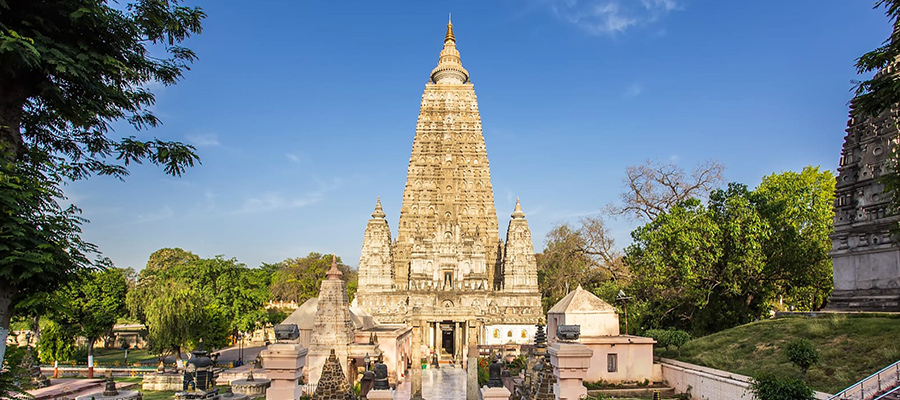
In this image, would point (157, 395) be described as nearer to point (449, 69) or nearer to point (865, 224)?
point (865, 224)

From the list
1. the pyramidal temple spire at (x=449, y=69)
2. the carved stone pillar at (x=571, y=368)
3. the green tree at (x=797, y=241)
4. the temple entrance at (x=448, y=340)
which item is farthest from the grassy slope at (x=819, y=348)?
the pyramidal temple spire at (x=449, y=69)

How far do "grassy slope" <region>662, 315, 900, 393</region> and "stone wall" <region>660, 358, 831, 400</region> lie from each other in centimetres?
60

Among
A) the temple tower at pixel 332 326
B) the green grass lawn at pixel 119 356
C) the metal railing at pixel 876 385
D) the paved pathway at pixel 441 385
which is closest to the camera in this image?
the metal railing at pixel 876 385

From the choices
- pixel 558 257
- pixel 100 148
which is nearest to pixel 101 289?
pixel 100 148

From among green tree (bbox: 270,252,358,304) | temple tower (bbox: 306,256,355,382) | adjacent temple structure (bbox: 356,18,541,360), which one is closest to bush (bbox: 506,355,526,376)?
temple tower (bbox: 306,256,355,382)

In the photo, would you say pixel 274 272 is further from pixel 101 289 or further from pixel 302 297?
pixel 101 289

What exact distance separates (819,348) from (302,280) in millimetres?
66772

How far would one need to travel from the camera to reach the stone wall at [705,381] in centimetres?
1584

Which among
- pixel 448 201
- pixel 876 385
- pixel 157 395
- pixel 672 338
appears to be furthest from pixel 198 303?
pixel 876 385

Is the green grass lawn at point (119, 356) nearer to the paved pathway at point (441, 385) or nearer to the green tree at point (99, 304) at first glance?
the green tree at point (99, 304)

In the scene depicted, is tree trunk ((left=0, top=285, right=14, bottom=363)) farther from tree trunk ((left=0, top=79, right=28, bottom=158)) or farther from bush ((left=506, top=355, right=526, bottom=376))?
bush ((left=506, top=355, right=526, bottom=376))

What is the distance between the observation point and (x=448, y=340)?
4147 cm

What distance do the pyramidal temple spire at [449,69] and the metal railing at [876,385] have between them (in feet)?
151

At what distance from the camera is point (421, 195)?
49.3 meters
